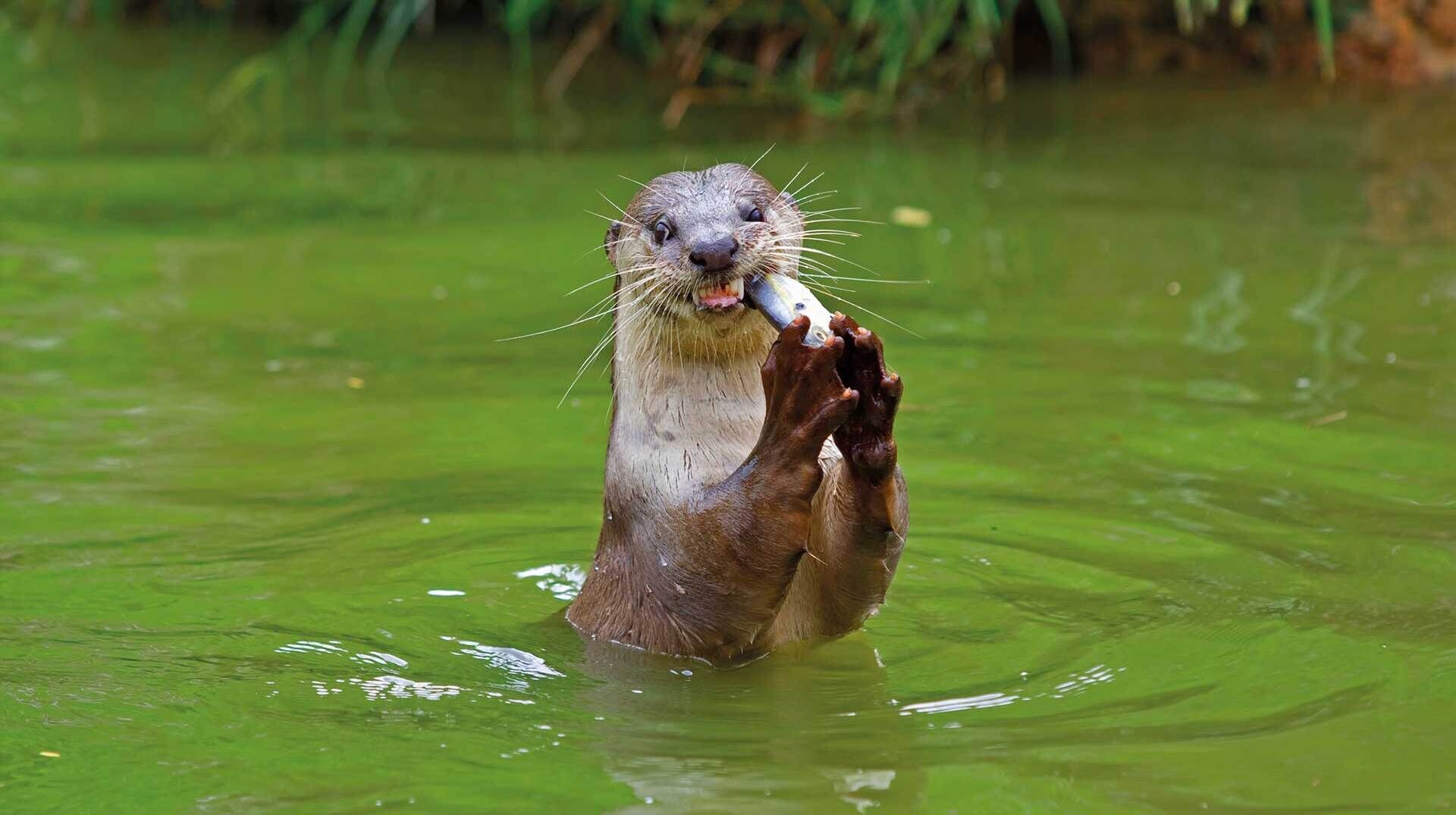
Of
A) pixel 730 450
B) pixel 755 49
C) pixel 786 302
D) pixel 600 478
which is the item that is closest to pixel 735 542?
pixel 730 450

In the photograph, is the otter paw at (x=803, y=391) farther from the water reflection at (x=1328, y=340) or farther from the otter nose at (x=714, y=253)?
the water reflection at (x=1328, y=340)

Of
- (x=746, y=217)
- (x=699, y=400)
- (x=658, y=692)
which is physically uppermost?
(x=746, y=217)

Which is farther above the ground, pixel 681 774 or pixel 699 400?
pixel 699 400

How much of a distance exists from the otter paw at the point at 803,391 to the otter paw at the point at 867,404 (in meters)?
0.03

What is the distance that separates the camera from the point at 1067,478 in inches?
179

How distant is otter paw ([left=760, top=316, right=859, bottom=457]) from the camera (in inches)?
121

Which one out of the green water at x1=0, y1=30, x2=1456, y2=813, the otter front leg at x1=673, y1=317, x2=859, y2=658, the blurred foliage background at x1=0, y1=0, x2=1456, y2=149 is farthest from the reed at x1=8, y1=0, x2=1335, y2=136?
the otter front leg at x1=673, y1=317, x2=859, y2=658

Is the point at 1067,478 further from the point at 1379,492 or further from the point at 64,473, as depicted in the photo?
the point at 64,473

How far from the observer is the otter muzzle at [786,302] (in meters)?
3.17

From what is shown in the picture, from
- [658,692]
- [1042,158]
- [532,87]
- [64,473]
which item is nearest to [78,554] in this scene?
[64,473]

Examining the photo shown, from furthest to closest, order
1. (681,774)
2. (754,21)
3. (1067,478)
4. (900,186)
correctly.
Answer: (754,21) → (900,186) → (1067,478) → (681,774)

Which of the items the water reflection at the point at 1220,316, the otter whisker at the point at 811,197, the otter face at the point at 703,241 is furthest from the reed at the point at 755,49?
the otter face at the point at 703,241

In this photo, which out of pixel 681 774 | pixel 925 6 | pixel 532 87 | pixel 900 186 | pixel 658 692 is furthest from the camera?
pixel 532 87

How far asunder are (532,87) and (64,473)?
584 cm
